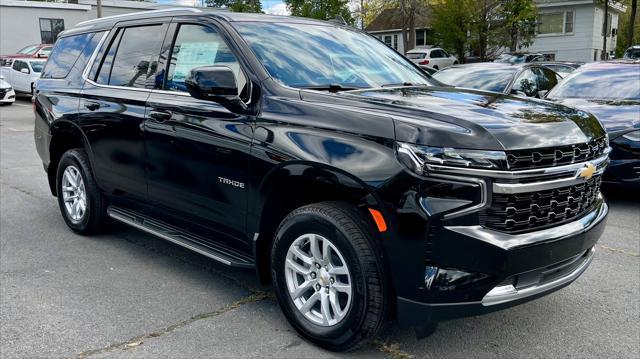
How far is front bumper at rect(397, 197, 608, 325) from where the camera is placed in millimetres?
2797

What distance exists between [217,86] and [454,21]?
1137 inches

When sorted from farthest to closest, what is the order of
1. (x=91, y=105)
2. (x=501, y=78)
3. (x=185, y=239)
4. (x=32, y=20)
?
(x=32, y=20) < (x=501, y=78) < (x=91, y=105) < (x=185, y=239)

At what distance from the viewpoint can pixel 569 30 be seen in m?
37.6

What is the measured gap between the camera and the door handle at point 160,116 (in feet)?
13.9

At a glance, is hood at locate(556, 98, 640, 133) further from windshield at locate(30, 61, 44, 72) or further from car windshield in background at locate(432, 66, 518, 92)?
windshield at locate(30, 61, 44, 72)

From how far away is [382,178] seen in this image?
2.93 metres

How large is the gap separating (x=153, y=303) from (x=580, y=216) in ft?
9.10

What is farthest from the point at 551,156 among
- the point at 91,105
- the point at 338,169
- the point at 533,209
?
the point at 91,105

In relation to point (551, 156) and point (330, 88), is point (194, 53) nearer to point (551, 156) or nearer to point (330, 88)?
point (330, 88)

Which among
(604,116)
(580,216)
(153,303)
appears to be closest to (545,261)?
(580,216)

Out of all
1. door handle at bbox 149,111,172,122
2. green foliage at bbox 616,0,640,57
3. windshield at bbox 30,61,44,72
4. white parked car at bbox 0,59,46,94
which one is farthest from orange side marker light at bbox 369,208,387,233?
green foliage at bbox 616,0,640,57

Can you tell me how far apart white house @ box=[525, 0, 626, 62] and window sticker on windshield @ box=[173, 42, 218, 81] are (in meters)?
35.8

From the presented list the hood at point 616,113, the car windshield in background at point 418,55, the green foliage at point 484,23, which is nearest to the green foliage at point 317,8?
the car windshield in background at point 418,55

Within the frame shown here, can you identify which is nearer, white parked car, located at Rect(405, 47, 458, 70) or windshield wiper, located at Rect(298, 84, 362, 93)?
windshield wiper, located at Rect(298, 84, 362, 93)
